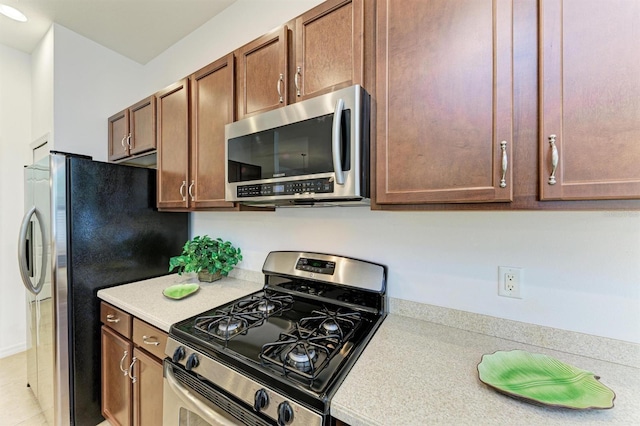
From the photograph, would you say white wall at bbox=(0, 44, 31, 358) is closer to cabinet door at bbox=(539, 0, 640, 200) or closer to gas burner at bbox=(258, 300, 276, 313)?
gas burner at bbox=(258, 300, 276, 313)

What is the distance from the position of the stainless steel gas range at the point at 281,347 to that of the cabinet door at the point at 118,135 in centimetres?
179

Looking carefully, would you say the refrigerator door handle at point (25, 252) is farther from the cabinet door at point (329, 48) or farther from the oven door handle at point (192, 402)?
the cabinet door at point (329, 48)

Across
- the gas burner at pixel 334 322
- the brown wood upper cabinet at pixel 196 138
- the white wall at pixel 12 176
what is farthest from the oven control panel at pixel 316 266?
the white wall at pixel 12 176

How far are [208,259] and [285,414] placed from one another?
1.22 m

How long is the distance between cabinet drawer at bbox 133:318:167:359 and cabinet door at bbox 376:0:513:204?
3.92ft

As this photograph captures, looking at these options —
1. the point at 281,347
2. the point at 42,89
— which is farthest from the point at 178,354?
the point at 42,89

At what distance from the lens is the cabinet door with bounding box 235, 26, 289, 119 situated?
49.4 inches

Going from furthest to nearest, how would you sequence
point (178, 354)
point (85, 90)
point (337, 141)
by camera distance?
point (85, 90), point (178, 354), point (337, 141)

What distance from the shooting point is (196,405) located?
0.97 meters

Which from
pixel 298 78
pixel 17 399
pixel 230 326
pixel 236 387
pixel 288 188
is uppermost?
pixel 298 78

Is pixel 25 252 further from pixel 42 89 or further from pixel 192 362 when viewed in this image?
pixel 192 362

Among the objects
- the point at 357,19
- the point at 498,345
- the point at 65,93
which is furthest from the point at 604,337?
the point at 65,93

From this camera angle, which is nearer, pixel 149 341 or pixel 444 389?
pixel 444 389

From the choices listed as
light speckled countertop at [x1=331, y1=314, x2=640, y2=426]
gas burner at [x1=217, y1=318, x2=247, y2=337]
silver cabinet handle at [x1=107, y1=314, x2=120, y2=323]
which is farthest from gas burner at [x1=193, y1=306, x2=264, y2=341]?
silver cabinet handle at [x1=107, y1=314, x2=120, y2=323]
